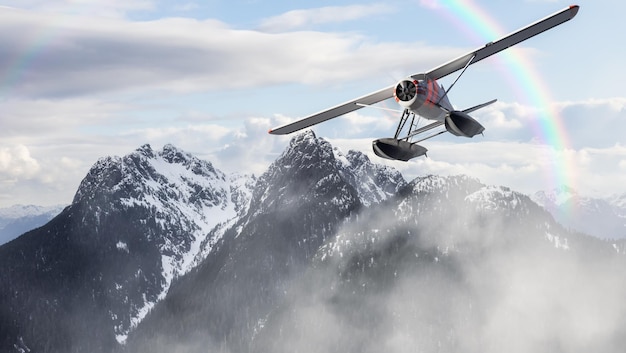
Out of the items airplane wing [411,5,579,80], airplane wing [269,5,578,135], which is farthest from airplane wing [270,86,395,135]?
airplane wing [411,5,579,80]

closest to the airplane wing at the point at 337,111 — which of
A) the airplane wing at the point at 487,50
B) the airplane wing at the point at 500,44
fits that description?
the airplane wing at the point at 487,50

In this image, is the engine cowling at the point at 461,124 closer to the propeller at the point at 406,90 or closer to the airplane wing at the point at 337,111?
the propeller at the point at 406,90

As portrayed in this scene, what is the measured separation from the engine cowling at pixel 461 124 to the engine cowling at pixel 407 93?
2.95m

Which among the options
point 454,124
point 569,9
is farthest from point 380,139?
point 569,9

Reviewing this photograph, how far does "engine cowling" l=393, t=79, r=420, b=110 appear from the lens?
176 ft

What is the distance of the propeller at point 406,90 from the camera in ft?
176

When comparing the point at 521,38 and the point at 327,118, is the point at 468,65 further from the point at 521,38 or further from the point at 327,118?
the point at 327,118

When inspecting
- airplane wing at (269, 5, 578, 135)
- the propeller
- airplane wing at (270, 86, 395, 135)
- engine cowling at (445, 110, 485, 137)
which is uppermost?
airplane wing at (269, 5, 578, 135)

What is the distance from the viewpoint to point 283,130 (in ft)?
225

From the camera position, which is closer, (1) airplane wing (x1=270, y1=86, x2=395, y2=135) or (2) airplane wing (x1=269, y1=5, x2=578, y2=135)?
(2) airplane wing (x1=269, y1=5, x2=578, y2=135)

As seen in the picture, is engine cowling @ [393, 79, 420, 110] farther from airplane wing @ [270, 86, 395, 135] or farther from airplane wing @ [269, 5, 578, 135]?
airplane wing @ [270, 86, 395, 135]

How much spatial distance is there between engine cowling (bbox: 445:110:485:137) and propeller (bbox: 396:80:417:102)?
11.1 ft

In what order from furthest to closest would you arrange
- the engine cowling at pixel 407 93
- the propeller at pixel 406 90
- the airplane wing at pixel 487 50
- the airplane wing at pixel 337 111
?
the airplane wing at pixel 337 111
the propeller at pixel 406 90
the engine cowling at pixel 407 93
the airplane wing at pixel 487 50

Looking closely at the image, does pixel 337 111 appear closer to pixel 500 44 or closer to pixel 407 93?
pixel 407 93
